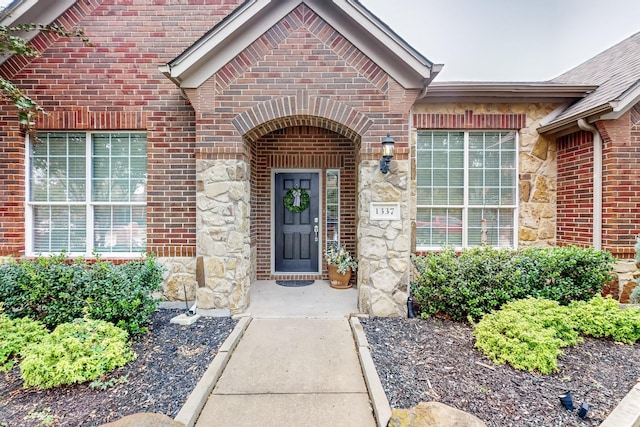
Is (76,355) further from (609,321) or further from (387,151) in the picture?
(609,321)

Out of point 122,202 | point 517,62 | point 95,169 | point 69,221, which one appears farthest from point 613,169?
point 517,62

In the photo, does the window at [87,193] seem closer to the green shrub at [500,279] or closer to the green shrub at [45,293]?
the green shrub at [45,293]

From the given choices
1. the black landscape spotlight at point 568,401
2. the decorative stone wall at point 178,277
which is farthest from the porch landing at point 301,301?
the black landscape spotlight at point 568,401

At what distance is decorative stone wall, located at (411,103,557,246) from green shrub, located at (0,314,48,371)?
548 cm

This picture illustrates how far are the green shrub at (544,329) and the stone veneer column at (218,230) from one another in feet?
10.9

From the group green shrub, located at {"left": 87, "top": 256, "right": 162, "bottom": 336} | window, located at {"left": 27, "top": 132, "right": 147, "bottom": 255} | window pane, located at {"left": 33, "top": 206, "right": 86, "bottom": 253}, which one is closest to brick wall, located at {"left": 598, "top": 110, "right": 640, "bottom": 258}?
green shrub, located at {"left": 87, "top": 256, "right": 162, "bottom": 336}

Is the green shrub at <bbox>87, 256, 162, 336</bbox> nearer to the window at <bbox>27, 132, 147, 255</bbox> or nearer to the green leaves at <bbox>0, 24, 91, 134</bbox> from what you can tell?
the window at <bbox>27, 132, 147, 255</bbox>

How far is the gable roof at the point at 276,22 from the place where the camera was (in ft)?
13.4

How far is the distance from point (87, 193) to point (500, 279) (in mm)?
6494

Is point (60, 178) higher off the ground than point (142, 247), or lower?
higher

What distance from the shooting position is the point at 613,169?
4680 millimetres

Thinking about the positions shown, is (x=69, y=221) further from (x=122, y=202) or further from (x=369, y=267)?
(x=369, y=267)

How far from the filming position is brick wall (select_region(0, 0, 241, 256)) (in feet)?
15.8

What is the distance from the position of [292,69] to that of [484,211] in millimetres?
4182
